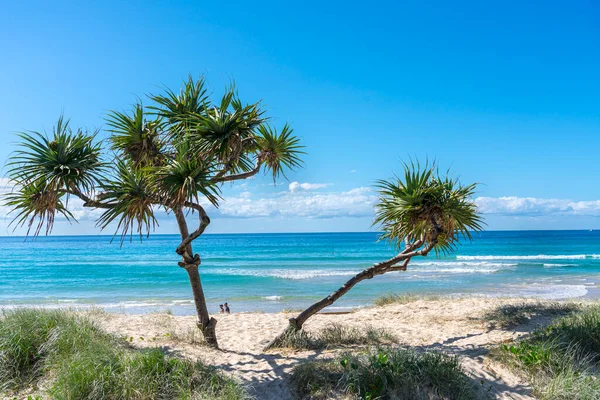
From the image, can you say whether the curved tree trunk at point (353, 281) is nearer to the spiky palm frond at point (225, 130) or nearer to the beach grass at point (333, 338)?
the beach grass at point (333, 338)

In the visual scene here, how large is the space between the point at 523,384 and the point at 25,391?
672 centimetres

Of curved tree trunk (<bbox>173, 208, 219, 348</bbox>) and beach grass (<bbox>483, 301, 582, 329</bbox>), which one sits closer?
curved tree trunk (<bbox>173, 208, 219, 348</bbox>)

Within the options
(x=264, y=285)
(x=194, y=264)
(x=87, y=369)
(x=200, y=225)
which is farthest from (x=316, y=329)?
(x=264, y=285)

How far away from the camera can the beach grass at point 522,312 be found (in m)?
9.63

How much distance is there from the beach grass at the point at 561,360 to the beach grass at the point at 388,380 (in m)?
0.95

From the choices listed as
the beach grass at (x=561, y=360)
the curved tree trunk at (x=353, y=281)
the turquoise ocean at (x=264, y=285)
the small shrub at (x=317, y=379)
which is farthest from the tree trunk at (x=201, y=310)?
the turquoise ocean at (x=264, y=285)

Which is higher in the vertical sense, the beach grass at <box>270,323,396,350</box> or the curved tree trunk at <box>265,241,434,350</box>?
the curved tree trunk at <box>265,241,434,350</box>

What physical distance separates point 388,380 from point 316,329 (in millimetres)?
4601

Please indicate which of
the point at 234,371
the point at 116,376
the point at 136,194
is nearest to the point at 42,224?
the point at 136,194

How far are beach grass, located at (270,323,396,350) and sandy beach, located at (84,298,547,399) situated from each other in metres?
0.32

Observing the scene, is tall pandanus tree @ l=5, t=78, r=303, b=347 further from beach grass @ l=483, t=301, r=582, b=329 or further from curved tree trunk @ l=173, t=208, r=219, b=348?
beach grass @ l=483, t=301, r=582, b=329

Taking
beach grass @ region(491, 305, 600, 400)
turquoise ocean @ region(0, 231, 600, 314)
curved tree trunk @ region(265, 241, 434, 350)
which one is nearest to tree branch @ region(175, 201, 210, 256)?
curved tree trunk @ region(265, 241, 434, 350)

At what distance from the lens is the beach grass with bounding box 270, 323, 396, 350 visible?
26.2 ft

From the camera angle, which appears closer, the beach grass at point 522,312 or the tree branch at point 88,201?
the tree branch at point 88,201
